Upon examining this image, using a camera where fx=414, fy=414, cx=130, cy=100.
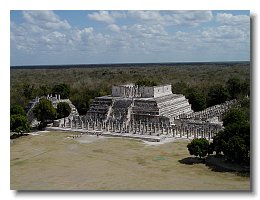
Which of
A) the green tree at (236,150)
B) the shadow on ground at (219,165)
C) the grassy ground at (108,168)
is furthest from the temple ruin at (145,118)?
the green tree at (236,150)

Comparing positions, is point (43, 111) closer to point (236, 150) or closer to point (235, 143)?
point (235, 143)

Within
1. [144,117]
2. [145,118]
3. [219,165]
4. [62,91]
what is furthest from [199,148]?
[62,91]

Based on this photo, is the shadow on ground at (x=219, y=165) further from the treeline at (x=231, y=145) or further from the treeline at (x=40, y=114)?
the treeline at (x=40, y=114)

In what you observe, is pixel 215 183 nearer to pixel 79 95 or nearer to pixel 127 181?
pixel 127 181

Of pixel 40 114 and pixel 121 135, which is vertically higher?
pixel 40 114

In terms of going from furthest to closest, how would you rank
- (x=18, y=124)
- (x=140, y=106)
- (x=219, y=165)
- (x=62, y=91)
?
(x=62, y=91), (x=140, y=106), (x=18, y=124), (x=219, y=165)

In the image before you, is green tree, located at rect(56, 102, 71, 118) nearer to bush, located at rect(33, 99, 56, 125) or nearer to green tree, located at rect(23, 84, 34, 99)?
bush, located at rect(33, 99, 56, 125)

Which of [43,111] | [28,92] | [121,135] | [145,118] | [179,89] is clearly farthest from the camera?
[179,89]
